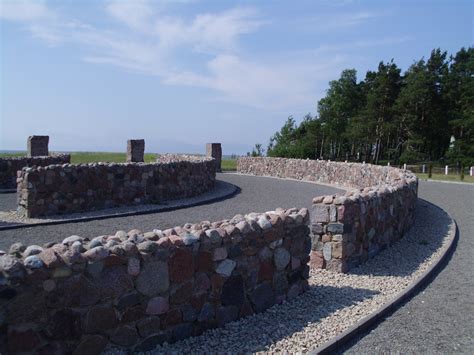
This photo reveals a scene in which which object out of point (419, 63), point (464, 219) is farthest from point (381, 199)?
point (419, 63)

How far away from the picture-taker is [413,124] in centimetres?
4231

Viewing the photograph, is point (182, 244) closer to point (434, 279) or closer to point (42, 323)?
point (42, 323)

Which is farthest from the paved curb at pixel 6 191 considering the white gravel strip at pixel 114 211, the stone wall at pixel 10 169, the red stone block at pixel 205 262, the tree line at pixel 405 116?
the tree line at pixel 405 116

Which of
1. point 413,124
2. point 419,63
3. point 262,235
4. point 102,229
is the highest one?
point 419,63

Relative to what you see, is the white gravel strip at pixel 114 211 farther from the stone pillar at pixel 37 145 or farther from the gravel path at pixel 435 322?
the stone pillar at pixel 37 145

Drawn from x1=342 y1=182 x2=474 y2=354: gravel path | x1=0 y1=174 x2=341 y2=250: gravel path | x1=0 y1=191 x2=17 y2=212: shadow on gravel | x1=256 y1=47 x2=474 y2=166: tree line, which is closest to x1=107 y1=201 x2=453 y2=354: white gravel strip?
x1=342 y1=182 x2=474 y2=354: gravel path

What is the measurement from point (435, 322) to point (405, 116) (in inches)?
1568

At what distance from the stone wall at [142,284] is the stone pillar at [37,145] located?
21.6 meters

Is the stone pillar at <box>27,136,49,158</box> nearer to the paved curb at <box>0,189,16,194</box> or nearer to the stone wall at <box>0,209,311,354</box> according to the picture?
the paved curb at <box>0,189,16,194</box>

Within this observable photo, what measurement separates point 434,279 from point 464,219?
20.9 ft

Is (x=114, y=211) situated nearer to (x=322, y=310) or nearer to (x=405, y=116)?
(x=322, y=310)

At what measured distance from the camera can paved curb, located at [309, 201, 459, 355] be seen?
172 inches

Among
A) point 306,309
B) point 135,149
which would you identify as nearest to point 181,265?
point 306,309

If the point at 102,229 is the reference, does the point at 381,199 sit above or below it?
above
